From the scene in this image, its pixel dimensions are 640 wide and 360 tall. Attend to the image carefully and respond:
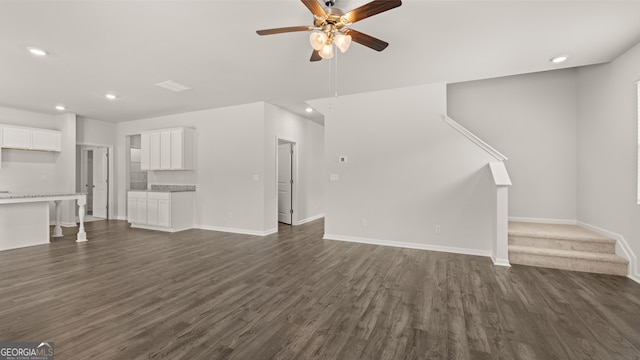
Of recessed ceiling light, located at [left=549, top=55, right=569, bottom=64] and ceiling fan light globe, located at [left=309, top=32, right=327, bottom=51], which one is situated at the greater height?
recessed ceiling light, located at [left=549, top=55, right=569, bottom=64]

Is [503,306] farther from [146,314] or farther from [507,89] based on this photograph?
[507,89]

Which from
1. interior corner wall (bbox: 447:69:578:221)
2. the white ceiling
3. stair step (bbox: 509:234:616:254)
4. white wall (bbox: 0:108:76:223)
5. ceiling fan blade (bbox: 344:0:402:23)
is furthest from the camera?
white wall (bbox: 0:108:76:223)

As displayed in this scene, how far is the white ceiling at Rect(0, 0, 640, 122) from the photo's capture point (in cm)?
247

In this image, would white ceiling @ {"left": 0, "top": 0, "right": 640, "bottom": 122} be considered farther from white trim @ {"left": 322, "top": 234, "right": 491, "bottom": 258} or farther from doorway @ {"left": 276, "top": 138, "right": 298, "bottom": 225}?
white trim @ {"left": 322, "top": 234, "right": 491, "bottom": 258}

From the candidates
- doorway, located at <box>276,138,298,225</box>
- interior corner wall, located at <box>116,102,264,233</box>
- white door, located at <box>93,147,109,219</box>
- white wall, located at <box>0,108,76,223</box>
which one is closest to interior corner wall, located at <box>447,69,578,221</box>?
doorway, located at <box>276,138,298,225</box>

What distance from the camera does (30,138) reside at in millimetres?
6105

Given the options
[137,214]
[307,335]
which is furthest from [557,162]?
[137,214]

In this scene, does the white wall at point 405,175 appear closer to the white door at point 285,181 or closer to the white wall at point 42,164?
the white door at point 285,181

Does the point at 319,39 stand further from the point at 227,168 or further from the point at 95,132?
the point at 95,132

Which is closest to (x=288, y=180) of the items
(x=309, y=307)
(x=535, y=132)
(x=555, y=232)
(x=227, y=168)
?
(x=227, y=168)

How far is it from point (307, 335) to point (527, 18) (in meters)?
3.47

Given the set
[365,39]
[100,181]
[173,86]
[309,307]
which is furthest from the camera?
[100,181]

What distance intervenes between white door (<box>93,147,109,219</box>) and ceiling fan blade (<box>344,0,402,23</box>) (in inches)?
331

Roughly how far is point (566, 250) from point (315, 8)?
14.5ft
